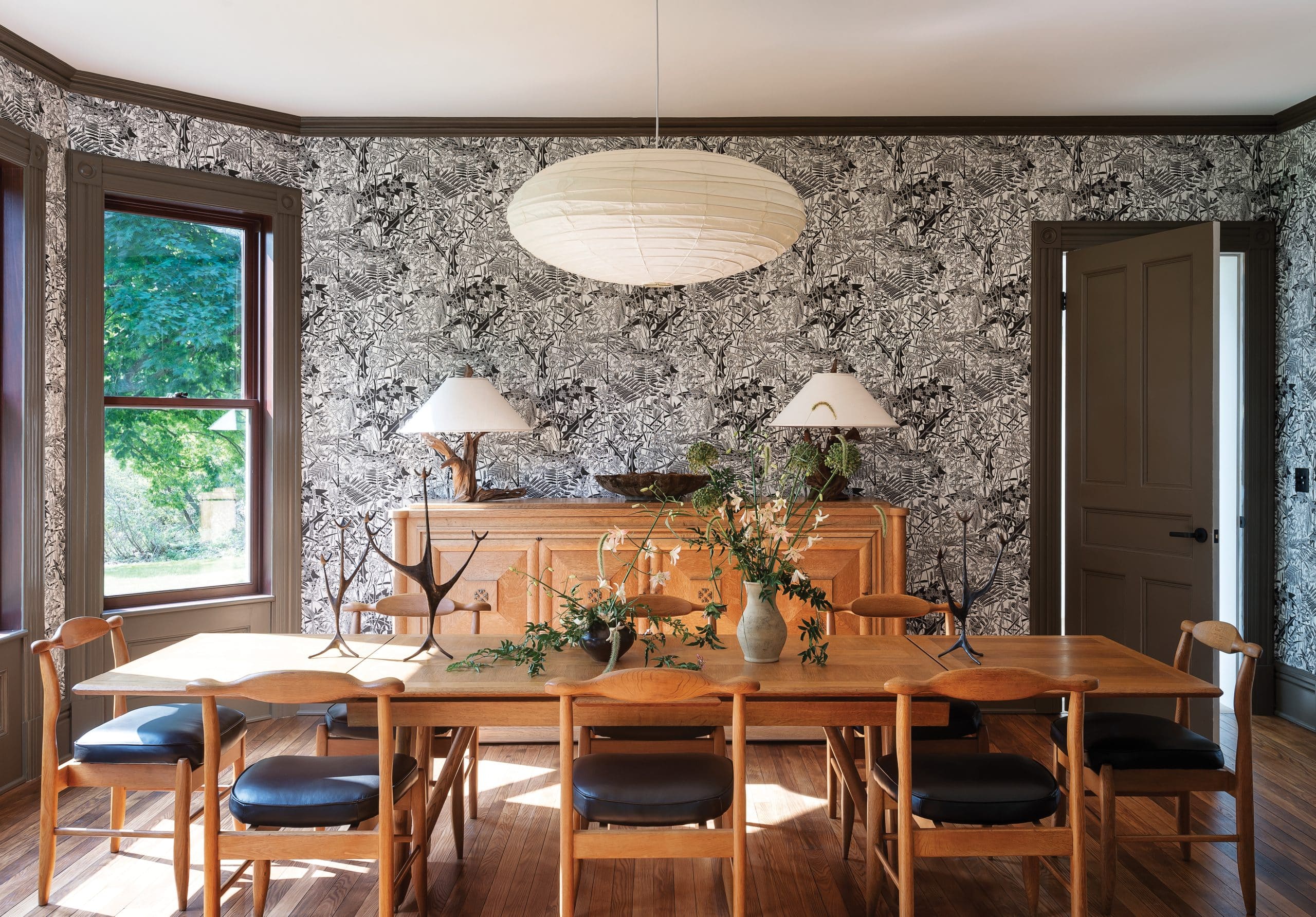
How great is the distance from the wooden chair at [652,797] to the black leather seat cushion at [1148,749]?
1.04 metres

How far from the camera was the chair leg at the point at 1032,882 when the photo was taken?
256cm

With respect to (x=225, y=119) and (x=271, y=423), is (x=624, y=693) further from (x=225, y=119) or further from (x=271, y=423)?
(x=225, y=119)

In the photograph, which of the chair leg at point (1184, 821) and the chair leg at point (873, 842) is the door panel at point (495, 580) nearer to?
the chair leg at point (873, 842)

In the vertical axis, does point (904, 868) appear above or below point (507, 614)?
below

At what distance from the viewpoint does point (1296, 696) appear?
172 inches

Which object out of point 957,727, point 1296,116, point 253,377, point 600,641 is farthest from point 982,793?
point 1296,116

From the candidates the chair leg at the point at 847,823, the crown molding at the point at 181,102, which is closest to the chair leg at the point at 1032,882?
the chair leg at the point at 847,823

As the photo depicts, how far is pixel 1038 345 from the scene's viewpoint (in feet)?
14.9

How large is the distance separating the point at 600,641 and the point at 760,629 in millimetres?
463

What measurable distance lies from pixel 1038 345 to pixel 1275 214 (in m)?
1.36

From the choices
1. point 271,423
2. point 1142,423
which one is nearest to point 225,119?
point 271,423

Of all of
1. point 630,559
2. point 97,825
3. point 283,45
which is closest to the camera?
point 97,825

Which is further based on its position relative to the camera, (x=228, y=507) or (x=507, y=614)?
(x=228, y=507)

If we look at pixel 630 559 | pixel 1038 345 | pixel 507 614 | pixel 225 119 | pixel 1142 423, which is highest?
pixel 225 119
